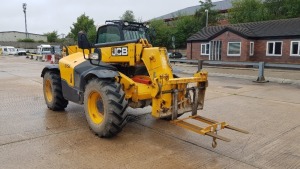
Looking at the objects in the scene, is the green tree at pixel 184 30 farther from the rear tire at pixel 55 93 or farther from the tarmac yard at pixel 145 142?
the rear tire at pixel 55 93

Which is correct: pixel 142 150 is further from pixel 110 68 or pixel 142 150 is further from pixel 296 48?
pixel 296 48

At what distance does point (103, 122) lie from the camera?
4.98 m

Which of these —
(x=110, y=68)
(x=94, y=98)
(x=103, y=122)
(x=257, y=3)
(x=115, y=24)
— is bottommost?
(x=103, y=122)

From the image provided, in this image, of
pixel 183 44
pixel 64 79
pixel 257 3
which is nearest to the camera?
pixel 64 79

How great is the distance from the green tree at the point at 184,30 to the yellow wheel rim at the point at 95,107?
126 feet

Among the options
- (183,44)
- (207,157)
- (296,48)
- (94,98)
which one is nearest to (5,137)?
(94,98)

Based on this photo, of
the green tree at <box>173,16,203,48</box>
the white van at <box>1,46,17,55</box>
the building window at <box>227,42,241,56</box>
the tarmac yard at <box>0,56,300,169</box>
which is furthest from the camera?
the white van at <box>1,46,17,55</box>

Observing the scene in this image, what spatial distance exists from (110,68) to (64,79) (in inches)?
59.1

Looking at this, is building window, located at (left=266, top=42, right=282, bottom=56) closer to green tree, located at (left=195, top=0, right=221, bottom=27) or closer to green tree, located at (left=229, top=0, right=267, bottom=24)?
green tree, located at (left=229, top=0, right=267, bottom=24)

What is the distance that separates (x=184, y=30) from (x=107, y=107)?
40.8 m

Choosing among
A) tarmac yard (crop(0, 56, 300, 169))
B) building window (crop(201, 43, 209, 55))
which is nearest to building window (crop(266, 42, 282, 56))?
building window (crop(201, 43, 209, 55))

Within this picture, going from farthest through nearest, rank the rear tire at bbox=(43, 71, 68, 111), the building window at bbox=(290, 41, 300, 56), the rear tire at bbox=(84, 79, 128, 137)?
the building window at bbox=(290, 41, 300, 56), the rear tire at bbox=(43, 71, 68, 111), the rear tire at bbox=(84, 79, 128, 137)

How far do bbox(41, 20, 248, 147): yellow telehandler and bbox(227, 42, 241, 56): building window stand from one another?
66.4ft

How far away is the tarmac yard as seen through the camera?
13.7ft
